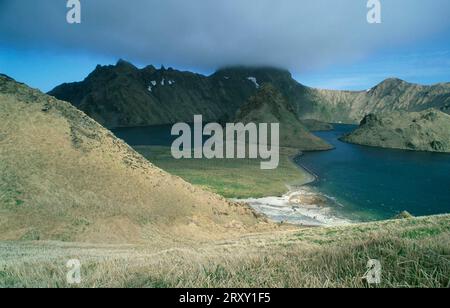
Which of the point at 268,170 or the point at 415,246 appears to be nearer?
the point at 415,246

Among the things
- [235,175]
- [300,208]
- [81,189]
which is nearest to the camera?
[81,189]

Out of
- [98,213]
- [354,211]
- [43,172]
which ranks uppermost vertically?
[43,172]

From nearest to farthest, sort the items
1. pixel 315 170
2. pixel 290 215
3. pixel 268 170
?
pixel 290 215, pixel 268 170, pixel 315 170

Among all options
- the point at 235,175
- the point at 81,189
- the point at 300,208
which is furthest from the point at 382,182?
the point at 81,189

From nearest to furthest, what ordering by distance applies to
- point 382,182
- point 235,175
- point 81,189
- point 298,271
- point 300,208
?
point 298,271 → point 81,189 → point 300,208 → point 235,175 → point 382,182

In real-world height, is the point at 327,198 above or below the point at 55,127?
below

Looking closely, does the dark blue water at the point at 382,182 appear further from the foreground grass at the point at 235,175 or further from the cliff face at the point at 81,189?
the cliff face at the point at 81,189

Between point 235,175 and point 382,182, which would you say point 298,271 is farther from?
point 382,182

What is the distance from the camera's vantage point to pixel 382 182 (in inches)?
4193

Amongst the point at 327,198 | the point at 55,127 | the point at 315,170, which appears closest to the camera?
the point at 55,127

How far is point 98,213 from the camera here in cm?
3803
